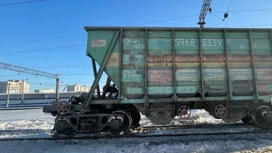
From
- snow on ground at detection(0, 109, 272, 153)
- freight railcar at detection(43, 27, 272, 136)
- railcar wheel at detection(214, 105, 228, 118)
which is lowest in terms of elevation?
snow on ground at detection(0, 109, 272, 153)

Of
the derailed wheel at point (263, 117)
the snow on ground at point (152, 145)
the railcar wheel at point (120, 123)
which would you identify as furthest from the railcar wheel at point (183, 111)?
the derailed wheel at point (263, 117)

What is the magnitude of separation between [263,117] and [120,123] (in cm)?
523

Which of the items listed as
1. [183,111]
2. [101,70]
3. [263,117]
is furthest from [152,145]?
[263,117]

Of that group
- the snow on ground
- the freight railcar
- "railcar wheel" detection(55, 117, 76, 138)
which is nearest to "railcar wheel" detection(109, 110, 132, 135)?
the freight railcar

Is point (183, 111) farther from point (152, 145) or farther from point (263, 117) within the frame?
point (263, 117)

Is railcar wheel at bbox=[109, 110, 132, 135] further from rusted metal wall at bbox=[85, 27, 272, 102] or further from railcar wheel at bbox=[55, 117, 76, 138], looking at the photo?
railcar wheel at bbox=[55, 117, 76, 138]

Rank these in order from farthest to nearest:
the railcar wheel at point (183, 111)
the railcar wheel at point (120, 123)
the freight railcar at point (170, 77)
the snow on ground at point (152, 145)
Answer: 1. the railcar wheel at point (183, 111)
2. the freight railcar at point (170, 77)
3. the railcar wheel at point (120, 123)
4. the snow on ground at point (152, 145)

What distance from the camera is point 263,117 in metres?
6.38

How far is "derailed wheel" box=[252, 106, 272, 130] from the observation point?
6277mm

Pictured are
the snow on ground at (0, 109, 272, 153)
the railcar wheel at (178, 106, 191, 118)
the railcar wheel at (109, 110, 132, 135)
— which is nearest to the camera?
the snow on ground at (0, 109, 272, 153)

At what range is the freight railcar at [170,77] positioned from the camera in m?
6.11

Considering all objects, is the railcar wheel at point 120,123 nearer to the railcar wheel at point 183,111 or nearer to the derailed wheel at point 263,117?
the railcar wheel at point 183,111

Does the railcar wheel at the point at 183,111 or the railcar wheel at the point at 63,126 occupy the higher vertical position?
the railcar wheel at the point at 183,111

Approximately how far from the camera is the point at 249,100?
6375 millimetres
